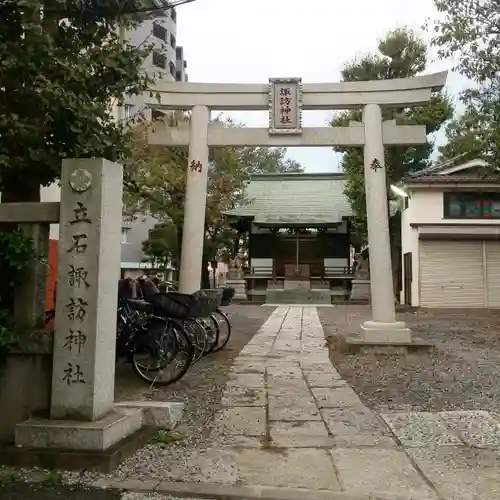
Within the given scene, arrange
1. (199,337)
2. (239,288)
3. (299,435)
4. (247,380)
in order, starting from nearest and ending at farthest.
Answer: (299,435) → (247,380) → (199,337) → (239,288)

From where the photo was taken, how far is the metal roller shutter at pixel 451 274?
2153 centimetres

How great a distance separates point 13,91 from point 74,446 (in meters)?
3.30

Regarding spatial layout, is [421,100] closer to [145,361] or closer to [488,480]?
[145,361]

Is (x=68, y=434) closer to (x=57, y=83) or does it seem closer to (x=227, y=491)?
(x=227, y=491)

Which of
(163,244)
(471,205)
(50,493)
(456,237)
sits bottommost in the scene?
(50,493)

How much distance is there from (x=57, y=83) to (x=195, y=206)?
5.20m

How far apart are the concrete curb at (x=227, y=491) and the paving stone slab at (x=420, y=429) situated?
1.30m

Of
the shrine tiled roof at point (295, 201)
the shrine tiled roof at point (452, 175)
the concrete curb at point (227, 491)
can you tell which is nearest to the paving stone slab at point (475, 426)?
the concrete curb at point (227, 491)

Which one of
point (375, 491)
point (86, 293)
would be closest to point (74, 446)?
point (86, 293)

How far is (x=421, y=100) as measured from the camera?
10.4 metres

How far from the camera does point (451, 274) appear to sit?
2177cm

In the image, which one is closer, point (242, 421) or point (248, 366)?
point (242, 421)

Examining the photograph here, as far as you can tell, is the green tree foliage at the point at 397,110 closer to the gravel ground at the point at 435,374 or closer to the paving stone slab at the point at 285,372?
the gravel ground at the point at 435,374

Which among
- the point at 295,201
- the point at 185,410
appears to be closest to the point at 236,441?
the point at 185,410
